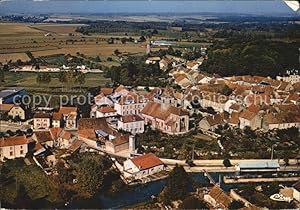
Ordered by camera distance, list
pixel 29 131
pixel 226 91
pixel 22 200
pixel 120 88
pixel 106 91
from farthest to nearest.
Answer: pixel 226 91
pixel 120 88
pixel 106 91
pixel 29 131
pixel 22 200

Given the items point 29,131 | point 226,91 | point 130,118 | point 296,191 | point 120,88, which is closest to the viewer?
point 296,191

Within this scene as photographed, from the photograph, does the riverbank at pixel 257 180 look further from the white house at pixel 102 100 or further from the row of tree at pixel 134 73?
the row of tree at pixel 134 73

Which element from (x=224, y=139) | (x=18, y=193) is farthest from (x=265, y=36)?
(x=18, y=193)

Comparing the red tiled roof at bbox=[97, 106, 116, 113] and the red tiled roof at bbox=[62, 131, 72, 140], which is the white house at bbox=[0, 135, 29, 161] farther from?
the red tiled roof at bbox=[97, 106, 116, 113]

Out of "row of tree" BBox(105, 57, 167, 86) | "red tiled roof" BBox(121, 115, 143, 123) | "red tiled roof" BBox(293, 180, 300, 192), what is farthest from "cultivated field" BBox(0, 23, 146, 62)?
"red tiled roof" BBox(293, 180, 300, 192)

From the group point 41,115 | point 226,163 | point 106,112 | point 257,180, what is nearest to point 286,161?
point 257,180

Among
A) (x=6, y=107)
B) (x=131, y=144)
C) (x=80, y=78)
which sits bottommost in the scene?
(x=131, y=144)

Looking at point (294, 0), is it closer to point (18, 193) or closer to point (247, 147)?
point (18, 193)

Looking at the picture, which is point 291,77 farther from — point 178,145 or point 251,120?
point 178,145
